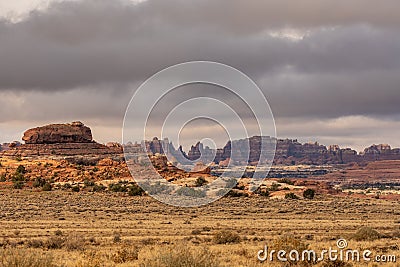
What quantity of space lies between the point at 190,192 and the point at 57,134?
243ft

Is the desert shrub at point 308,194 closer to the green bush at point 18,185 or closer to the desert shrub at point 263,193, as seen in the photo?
the desert shrub at point 263,193

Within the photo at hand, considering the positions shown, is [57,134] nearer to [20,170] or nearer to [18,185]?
[20,170]

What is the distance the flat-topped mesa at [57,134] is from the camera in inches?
5605

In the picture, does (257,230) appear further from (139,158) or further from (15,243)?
(139,158)

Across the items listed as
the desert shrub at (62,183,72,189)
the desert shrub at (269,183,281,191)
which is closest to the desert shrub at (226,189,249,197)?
the desert shrub at (269,183,281,191)

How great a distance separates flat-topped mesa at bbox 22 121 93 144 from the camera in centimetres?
14238

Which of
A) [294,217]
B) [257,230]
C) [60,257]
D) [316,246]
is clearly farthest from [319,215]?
[60,257]

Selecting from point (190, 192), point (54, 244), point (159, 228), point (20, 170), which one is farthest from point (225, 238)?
point (20, 170)

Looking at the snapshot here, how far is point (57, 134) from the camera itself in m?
144

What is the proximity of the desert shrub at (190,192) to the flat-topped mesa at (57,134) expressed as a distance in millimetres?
69937

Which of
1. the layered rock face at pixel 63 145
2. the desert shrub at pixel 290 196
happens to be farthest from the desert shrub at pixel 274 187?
the layered rock face at pixel 63 145

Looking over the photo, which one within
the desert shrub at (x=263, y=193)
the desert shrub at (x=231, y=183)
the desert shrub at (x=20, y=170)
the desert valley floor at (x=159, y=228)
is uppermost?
the desert shrub at (x=20, y=170)

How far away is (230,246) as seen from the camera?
90.1 feet

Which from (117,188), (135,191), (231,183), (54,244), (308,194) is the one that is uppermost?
(231,183)
